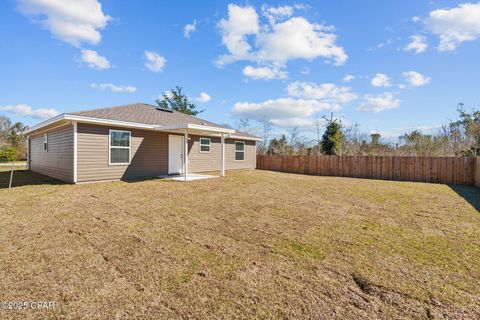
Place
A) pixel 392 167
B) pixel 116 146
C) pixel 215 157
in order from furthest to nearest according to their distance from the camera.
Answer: pixel 215 157, pixel 392 167, pixel 116 146

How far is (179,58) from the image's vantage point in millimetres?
15922

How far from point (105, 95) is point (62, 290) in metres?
27.0

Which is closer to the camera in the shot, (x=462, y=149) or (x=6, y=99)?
(x=462, y=149)

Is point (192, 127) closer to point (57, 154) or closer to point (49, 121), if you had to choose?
point (49, 121)

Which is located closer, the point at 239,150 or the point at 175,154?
the point at 175,154

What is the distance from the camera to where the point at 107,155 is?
9.65 m

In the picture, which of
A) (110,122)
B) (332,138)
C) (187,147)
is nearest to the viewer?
(110,122)

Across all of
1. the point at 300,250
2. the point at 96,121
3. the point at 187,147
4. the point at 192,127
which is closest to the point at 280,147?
the point at 187,147

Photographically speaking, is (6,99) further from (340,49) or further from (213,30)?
(340,49)

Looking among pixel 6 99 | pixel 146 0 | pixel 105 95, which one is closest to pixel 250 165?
pixel 146 0

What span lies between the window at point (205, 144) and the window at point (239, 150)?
2772 millimetres

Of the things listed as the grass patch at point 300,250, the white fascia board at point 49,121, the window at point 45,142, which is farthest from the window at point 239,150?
the grass patch at point 300,250

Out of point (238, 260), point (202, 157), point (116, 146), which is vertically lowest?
point (238, 260)

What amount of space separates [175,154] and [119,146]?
2.86m
